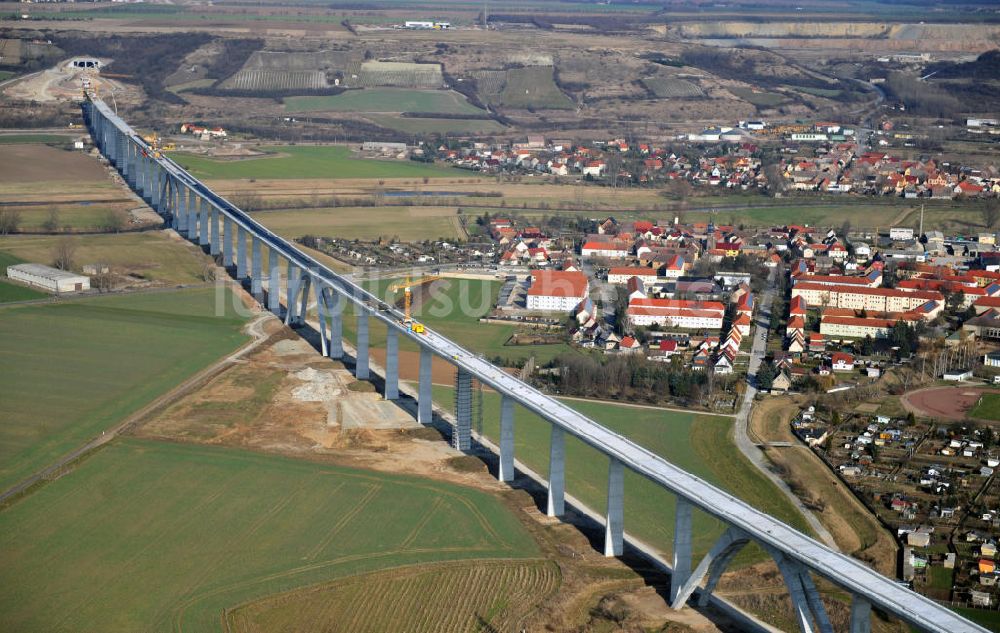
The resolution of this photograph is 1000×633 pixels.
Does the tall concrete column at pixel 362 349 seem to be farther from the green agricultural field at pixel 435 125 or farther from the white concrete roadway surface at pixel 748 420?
the green agricultural field at pixel 435 125

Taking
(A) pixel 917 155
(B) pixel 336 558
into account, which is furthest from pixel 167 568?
(A) pixel 917 155

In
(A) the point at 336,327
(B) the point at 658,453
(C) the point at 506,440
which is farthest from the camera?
(A) the point at 336,327

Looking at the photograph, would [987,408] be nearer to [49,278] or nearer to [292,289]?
[292,289]

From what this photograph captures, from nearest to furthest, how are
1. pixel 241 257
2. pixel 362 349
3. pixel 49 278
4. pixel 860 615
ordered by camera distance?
pixel 860 615
pixel 362 349
pixel 49 278
pixel 241 257

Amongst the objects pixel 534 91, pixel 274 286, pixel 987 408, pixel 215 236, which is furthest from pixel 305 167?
pixel 987 408

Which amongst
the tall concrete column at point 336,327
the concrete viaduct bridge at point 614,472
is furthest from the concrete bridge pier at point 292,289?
the tall concrete column at point 336,327
